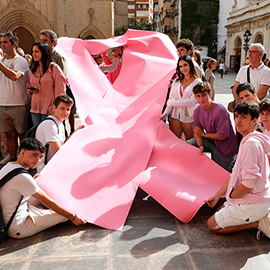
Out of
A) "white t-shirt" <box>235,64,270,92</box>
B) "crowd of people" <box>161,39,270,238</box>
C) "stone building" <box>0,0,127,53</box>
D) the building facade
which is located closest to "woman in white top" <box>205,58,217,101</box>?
"crowd of people" <box>161,39,270,238</box>

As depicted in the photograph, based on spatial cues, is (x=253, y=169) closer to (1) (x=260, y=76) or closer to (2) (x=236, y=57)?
(1) (x=260, y=76)

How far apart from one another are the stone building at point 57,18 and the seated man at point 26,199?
21744 mm

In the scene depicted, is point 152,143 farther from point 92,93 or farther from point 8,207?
point 8,207

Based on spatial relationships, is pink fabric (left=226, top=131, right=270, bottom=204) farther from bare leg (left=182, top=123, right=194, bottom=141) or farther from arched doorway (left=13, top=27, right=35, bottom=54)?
arched doorway (left=13, top=27, right=35, bottom=54)

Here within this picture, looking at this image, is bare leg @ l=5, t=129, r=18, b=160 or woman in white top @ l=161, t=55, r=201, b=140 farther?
bare leg @ l=5, t=129, r=18, b=160

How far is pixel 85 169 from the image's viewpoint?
3750 millimetres

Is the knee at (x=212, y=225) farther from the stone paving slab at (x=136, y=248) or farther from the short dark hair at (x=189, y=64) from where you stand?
the short dark hair at (x=189, y=64)

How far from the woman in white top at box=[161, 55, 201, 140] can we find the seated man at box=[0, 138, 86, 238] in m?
2.15

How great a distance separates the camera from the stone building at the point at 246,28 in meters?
28.1

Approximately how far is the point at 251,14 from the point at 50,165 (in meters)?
32.2

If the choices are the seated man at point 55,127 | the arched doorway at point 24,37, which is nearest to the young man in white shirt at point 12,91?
the seated man at point 55,127

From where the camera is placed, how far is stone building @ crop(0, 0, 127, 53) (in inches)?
869

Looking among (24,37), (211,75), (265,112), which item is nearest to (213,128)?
(265,112)

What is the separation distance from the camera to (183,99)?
4.61m
